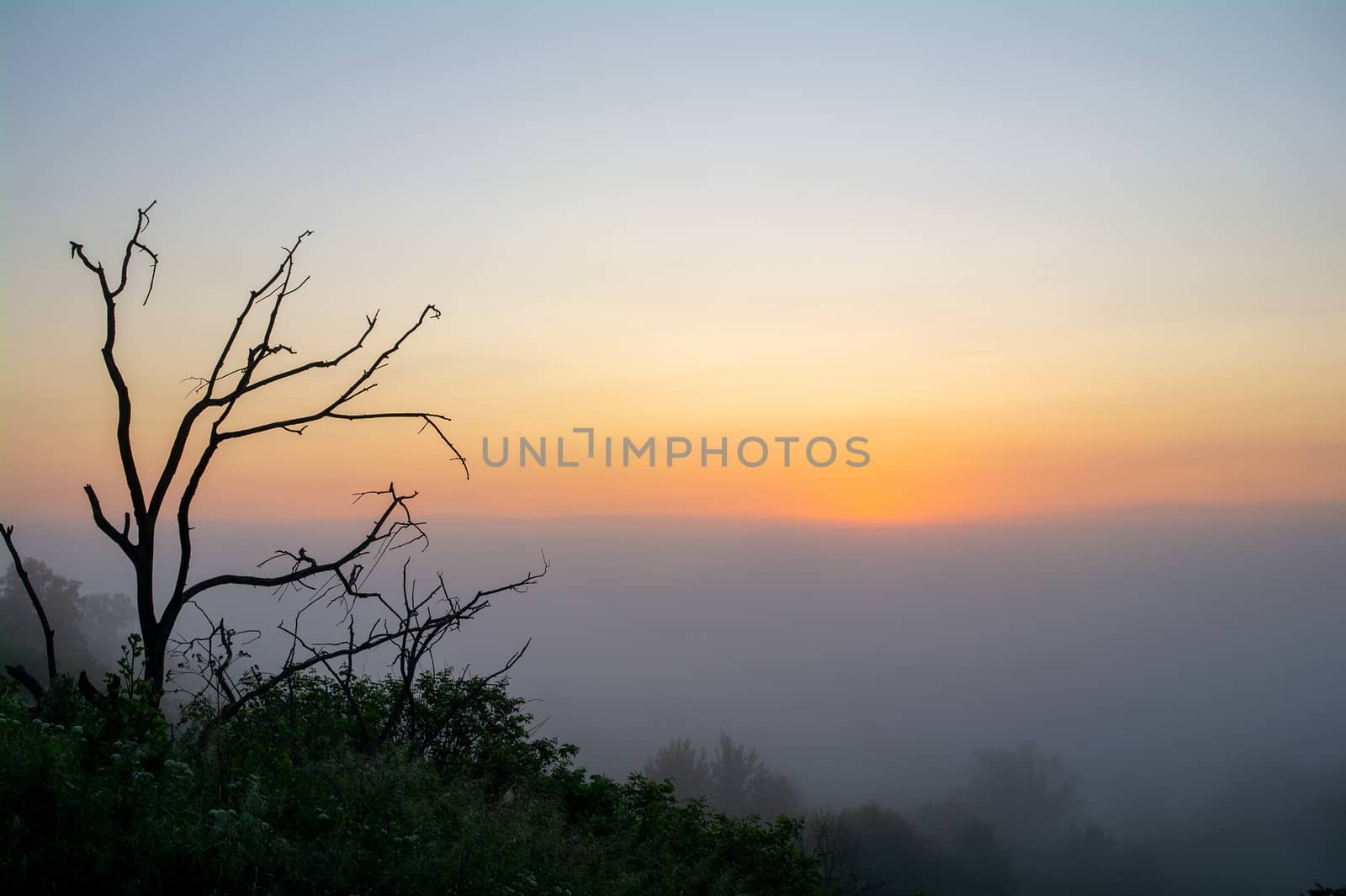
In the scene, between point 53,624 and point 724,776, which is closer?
point 53,624

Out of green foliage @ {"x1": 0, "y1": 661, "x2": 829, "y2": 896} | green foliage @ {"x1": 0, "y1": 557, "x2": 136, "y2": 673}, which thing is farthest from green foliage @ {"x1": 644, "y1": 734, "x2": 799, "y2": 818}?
green foliage @ {"x1": 0, "y1": 661, "x2": 829, "y2": 896}

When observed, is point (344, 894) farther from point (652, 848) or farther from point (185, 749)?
point (652, 848)

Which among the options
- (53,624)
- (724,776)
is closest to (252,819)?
(53,624)

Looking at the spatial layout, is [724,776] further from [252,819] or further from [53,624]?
[252,819]

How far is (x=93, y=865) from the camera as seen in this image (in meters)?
4.67

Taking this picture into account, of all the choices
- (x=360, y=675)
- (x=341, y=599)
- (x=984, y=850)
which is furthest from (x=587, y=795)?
(x=984, y=850)

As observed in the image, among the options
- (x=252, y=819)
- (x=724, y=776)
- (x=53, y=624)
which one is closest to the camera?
(x=252, y=819)

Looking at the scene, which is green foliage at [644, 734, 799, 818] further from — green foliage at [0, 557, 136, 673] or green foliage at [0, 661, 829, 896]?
green foliage at [0, 661, 829, 896]

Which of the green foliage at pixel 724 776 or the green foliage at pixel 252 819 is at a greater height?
the green foliage at pixel 252 819

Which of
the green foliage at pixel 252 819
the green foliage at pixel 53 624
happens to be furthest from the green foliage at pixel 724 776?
the green foliage at pixel 252 819

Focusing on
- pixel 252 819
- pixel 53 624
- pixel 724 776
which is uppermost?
pixel 252 819

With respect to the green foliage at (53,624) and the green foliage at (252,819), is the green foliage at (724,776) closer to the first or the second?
the green foliage at (53,624)

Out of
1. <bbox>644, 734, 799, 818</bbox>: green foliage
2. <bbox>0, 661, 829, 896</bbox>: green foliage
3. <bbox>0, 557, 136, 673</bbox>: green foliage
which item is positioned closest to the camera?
<bbox>0, 661, 829, 896</bbox>: green foliage

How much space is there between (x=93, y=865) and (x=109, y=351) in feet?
14.0
